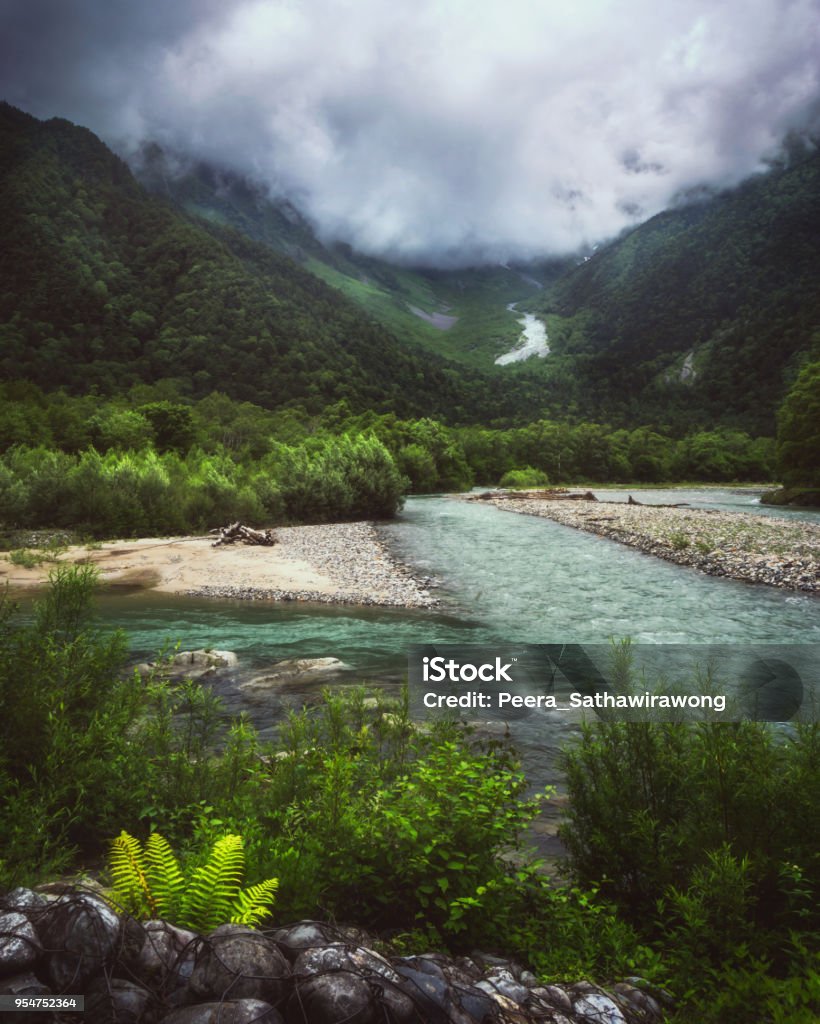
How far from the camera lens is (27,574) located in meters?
19.3

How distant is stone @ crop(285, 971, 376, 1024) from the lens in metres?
2.27

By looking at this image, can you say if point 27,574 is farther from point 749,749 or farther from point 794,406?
point 794,406

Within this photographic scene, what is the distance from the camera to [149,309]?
12350 cm

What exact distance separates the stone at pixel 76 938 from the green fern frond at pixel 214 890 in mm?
427

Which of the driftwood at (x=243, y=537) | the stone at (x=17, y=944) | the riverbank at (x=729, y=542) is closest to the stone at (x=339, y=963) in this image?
the stone at (x=17, y=944)

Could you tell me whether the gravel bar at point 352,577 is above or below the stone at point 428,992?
below

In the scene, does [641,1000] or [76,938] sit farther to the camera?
[641,1000]

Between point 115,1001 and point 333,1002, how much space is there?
0.85m

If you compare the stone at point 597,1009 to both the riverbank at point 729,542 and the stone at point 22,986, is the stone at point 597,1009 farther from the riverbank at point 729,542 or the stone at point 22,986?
the riverbank at point 729,542

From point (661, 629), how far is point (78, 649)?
12.5 metres

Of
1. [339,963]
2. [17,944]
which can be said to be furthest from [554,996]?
[17,944]

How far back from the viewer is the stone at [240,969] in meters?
2.33

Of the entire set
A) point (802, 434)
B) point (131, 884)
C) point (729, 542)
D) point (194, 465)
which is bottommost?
point (729, 542)

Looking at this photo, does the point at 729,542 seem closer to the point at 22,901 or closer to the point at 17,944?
the point at 22,901
